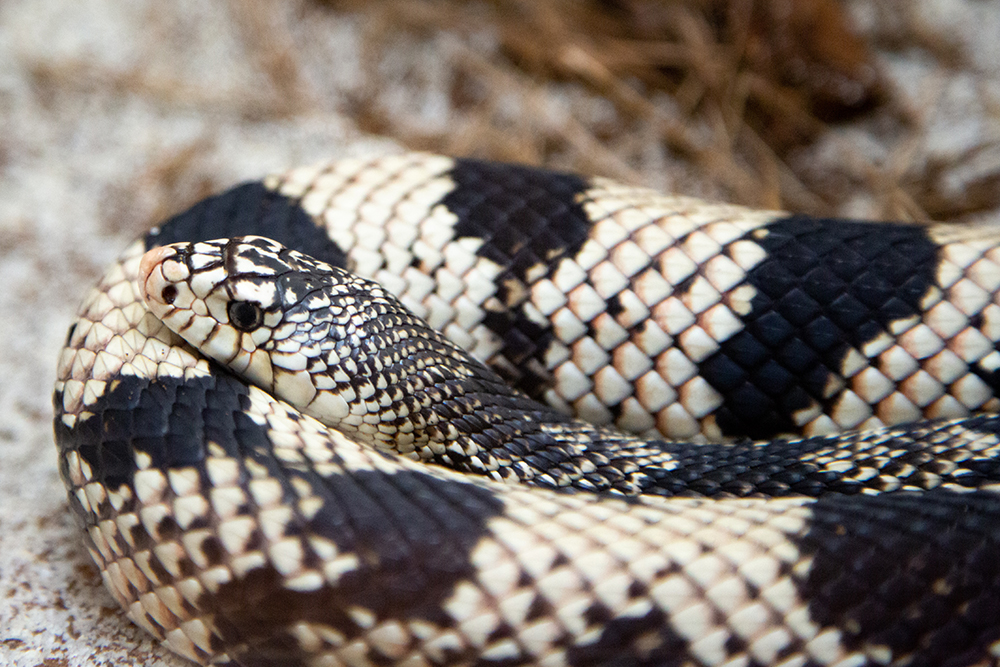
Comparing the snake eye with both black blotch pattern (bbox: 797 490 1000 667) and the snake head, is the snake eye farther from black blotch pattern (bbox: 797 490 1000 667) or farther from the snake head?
black blotch pattern (bbox: 797 490 1000 667)

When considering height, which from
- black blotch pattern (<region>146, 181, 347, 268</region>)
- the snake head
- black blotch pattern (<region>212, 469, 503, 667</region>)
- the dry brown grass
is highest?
the dry brown grass

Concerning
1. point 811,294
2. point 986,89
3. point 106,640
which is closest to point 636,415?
point 811,294

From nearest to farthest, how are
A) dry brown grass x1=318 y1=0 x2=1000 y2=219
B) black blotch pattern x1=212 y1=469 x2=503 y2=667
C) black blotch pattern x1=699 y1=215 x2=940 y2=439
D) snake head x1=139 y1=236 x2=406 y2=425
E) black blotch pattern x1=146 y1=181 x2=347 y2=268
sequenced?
black blotch pattern x1=212 y1=469 x2=503 y2=667 → snake head x1=139 y1=236 x2=406 y2=425 → black blotch pattern x1=699 y1=215 x2=940 y2=439 → black blotch pattern x1=146 y1=181 x2=347 y2=268 → dry brown grass x1=318 y1=0 x2=1000 y2=219

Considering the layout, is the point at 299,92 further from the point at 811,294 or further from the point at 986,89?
the point at 986,89

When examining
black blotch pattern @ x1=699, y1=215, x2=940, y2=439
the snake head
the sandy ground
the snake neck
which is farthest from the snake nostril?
black blotch pattern @ x1=699, y1=215, x2=940, y2=439

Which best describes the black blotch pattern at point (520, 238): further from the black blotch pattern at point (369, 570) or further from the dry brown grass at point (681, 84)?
the dry brown grass at point (681, 84)

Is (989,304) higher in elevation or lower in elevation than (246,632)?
higher

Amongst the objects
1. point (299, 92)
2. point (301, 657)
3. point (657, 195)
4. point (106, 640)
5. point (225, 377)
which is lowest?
point (106, 640)
